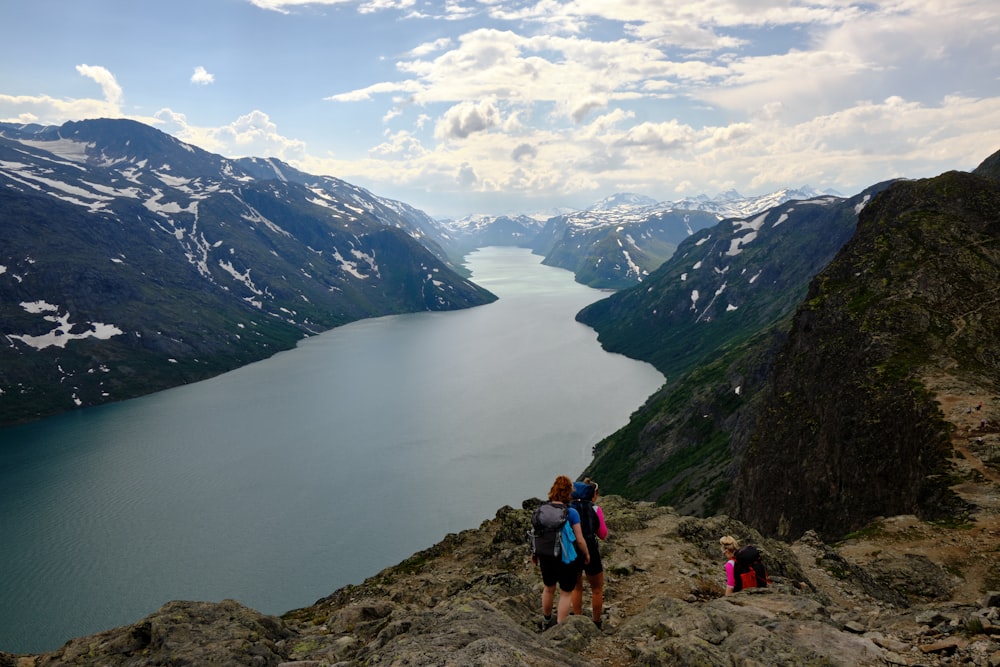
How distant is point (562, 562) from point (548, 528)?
130cm

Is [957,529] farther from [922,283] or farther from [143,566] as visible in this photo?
[143,566]

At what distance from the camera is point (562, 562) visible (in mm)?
14828

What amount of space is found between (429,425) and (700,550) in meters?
134

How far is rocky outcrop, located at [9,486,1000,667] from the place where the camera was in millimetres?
13617

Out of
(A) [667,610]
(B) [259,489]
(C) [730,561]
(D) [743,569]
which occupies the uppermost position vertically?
(C) [730,561]

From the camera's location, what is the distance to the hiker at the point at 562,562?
14305 millimetres

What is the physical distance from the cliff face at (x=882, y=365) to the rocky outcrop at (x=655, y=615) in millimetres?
8807

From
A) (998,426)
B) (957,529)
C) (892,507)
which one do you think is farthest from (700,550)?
(998,426)

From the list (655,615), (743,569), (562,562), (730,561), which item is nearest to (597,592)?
(562,562)

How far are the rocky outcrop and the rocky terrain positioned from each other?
0.06 meters

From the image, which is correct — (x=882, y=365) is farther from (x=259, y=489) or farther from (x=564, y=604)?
(x=259, y=489)

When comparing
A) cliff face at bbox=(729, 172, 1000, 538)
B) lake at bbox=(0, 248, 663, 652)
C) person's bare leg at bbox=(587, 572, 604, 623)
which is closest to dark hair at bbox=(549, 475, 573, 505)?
person's bare leg at bbox=(587, 572, 604, 623)

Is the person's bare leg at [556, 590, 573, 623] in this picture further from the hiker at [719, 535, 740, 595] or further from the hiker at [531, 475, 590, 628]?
the hiker at [719, 535, 740, 595]

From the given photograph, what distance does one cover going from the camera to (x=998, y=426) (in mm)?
33594
